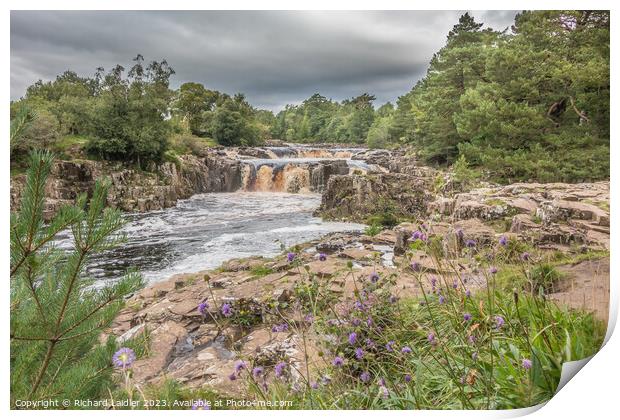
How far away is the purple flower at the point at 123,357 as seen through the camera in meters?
1.48

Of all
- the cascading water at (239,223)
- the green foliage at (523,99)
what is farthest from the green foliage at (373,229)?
the green foliage at (523,99)

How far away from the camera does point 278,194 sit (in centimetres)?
342

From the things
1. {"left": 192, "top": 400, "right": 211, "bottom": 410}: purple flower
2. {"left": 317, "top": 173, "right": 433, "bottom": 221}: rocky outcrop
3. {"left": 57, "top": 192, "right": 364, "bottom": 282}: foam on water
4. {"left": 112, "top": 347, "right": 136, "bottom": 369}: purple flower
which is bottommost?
{"left": 192, "top": 400, "right": 211, "bottom": 410}: purple flower

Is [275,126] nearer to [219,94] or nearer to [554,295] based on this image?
[219,94]

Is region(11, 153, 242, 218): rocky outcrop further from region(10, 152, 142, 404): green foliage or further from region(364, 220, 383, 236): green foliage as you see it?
region(364, 220, 383, 236): green foliage

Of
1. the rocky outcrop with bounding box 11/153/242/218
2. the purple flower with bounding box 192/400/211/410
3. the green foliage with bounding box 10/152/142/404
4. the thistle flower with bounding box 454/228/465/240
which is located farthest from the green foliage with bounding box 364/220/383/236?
the green foliage with bounding box 10/152/142/404

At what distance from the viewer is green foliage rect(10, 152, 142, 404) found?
1.30 metres

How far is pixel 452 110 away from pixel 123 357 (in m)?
2.63

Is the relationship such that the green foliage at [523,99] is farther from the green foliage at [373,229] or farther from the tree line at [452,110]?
the green foliage at [373,229]

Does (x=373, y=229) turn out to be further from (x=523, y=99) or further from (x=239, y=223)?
(x=523, y=99)

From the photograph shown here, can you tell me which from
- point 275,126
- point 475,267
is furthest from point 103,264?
point 475,267

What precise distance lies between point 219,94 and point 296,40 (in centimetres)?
60

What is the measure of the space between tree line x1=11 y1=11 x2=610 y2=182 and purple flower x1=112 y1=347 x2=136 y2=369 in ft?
4.17

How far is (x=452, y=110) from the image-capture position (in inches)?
120
